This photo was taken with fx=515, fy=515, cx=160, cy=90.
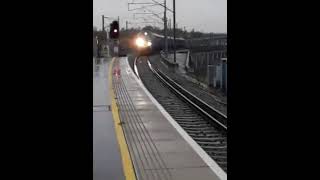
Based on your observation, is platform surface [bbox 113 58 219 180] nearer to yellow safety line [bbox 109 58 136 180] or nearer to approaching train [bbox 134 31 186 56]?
yellow safety line [bbox 109 58 136 180]

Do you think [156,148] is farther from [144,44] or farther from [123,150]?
[144,44]

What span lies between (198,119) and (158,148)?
6.94m

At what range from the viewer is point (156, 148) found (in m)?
11.5

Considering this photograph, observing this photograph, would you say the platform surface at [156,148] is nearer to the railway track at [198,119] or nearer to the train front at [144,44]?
the railway track at [198,119]

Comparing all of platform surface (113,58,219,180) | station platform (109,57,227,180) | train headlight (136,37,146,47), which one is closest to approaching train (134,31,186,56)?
train headlight (136,37,146,47)

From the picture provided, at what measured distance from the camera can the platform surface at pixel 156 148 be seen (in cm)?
909

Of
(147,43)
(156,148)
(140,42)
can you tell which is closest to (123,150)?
(156,148)
